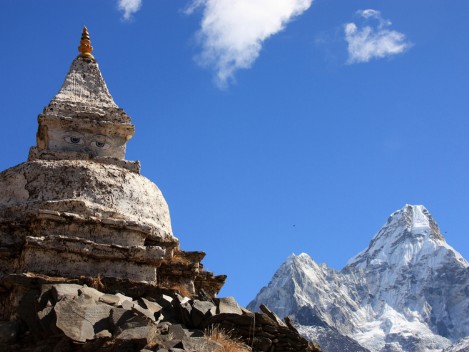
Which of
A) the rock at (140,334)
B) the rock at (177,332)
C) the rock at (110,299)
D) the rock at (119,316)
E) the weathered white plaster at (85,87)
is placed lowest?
the rock at (140,334)

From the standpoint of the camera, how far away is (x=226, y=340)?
1271 centimetres

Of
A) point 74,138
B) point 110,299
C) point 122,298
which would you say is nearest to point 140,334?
point 110,299

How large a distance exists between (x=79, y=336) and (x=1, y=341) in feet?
5.40

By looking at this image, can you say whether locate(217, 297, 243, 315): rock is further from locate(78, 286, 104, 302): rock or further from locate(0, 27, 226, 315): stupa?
locate(0, 27, 226, 315): stupa

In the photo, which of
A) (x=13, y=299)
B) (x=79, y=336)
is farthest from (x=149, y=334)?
(x=13, y=299)

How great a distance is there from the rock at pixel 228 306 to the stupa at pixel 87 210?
264 cm

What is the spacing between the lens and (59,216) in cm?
1677

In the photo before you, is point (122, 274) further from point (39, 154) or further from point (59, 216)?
point (39, 154)

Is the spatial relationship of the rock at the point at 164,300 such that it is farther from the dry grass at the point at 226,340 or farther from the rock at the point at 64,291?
the rock at the point at 64,291

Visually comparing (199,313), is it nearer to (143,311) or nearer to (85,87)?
(143,311)

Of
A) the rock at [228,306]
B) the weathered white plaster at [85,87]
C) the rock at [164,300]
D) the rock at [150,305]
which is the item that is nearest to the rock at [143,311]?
the rock at [150,305]

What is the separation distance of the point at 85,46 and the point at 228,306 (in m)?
10.8

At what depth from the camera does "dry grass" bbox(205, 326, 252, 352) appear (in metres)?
12.4

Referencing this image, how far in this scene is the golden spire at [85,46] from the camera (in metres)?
22.5
